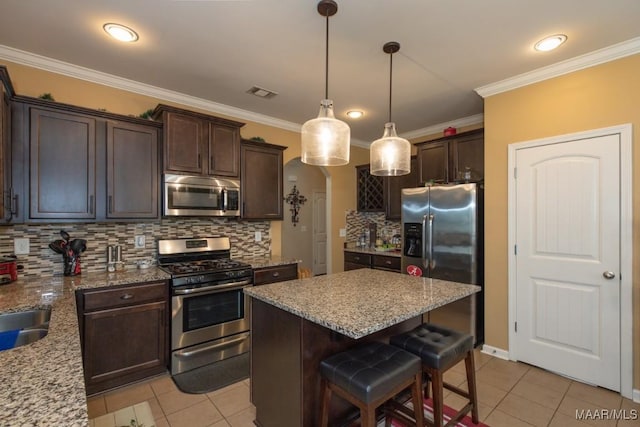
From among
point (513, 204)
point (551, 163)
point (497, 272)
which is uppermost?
point (551, 163)

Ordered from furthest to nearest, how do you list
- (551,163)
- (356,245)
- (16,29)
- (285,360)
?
(356,245) → (551,163) → (16,29) → (285,360)

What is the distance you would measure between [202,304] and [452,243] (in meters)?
2.58

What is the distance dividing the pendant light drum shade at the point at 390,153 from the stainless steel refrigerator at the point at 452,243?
1366 mm

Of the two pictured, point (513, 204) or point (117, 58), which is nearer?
point (117, 58)

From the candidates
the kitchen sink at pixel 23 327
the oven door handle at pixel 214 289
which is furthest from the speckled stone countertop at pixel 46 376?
the oven door handle at pixel 214 289

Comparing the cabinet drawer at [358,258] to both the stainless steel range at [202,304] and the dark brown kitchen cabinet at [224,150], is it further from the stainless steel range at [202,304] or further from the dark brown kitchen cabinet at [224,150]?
the dark brown kitchen cabinet at [224,150]

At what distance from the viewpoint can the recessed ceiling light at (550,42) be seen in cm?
225

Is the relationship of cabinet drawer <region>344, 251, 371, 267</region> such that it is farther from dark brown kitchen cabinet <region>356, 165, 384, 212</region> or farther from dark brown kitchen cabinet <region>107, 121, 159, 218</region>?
dark brown kitchen cabinet <region>107, 121, 159, 218</region>

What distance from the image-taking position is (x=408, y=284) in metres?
2.21

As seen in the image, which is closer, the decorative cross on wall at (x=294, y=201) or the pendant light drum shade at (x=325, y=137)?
the pendant light drum shade at (x=325, y=137)

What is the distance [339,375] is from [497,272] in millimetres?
2247

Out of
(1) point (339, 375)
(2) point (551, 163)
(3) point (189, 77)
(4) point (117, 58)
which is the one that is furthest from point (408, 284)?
(4) point (117, 58)

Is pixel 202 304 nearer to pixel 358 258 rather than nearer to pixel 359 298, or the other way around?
pixel 359 298

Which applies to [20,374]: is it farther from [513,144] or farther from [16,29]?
[513,144]
